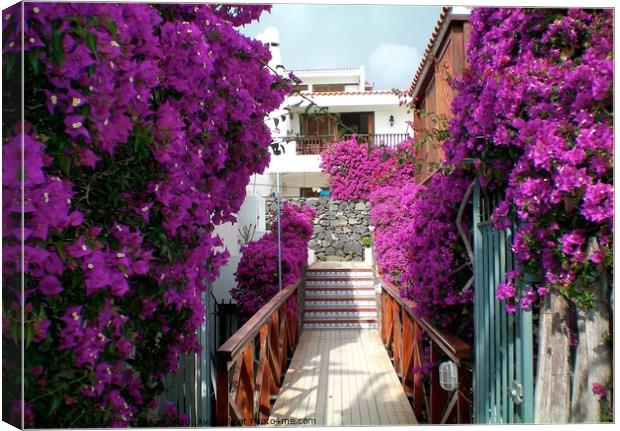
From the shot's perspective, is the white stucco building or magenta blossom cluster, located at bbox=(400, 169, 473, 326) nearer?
the white stucco building

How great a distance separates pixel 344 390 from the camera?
3834 mm

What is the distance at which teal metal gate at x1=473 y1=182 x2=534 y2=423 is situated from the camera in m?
2.40

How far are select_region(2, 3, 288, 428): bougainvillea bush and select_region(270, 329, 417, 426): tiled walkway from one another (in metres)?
1.23

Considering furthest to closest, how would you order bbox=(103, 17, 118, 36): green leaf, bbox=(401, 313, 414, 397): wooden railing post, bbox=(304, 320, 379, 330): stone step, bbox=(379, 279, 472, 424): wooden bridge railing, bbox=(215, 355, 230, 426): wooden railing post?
bbox=(304, 320, 379, 330): stone step → bbox=(401, 313, 414, 397): wooden railing post → bbox=(379, 279, 472, 424): wooden bridge railing → bbox=(215, 355, 230, 426): wooden railing post → bbox=(103, 17, 118, 36): green leaf

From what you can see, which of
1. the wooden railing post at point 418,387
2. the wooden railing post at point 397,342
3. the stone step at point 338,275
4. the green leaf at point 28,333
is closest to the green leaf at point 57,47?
the green leaf at point 28,333

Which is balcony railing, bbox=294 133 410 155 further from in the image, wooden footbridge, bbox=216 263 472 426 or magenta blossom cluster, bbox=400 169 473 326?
wooden footbridge, bbox=216 263 472 426

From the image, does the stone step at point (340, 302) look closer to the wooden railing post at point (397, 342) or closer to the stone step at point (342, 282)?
the stone step at point (342, 282)

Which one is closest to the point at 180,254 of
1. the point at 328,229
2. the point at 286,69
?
the point at 286,69

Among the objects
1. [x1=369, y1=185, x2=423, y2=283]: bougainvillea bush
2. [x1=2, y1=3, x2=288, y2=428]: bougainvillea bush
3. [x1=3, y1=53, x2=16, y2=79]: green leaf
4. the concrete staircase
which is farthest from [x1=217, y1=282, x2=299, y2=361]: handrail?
the concrete staircase

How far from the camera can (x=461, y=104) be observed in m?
2.86

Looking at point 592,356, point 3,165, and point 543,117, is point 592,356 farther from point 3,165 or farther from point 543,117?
point 3,165

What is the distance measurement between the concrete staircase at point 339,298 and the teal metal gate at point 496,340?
4835 millimetres

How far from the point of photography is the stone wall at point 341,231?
8297mm

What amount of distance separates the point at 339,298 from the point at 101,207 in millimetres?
7034
